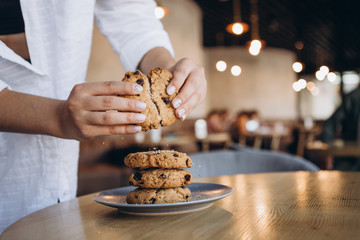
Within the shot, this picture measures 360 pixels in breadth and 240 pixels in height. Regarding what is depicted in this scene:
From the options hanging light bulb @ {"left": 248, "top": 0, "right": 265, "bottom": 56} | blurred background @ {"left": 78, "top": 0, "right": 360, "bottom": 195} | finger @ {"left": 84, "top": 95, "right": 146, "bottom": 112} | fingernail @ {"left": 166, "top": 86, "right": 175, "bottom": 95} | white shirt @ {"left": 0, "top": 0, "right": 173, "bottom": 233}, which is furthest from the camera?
hanging light bulb @ {"left": 248, "top": 0, "right": 265, "bottom": 56}

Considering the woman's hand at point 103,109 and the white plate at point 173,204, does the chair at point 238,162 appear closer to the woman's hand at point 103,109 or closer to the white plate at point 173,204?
the white plate at point 173,204

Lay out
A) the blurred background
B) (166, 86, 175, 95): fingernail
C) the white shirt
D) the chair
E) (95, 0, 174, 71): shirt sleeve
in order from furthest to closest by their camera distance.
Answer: the blurred background → the chair → (95, 0, 174, 71): shirt sleeve → the white shirt → (166, 86, 175, 95): fingernail

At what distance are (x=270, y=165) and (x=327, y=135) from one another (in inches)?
72.6

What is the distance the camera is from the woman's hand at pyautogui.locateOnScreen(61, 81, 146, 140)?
0.78 metres

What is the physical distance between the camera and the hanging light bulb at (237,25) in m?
7.43

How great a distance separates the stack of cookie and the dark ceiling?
918 centimetres

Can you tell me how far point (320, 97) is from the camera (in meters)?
21.8

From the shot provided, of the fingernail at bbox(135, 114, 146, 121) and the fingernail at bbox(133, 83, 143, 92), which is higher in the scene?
the fingernail at bbox(133, 83, 143, 92)

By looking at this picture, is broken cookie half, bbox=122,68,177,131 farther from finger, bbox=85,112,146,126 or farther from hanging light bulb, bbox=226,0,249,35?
hanging light bulb, bbox=226,0,249,35

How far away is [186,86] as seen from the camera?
3.21ft

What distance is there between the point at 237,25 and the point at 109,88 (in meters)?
7.04

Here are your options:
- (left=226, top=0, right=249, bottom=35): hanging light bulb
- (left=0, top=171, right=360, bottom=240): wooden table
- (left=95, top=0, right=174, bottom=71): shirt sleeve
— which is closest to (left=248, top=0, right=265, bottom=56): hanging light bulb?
(left=226, top=0, right=249, bottom=35): hanging light bulb

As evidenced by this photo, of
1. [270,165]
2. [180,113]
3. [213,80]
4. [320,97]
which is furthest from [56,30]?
[320,97]

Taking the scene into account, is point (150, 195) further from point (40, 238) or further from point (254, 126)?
point (254, 126)
